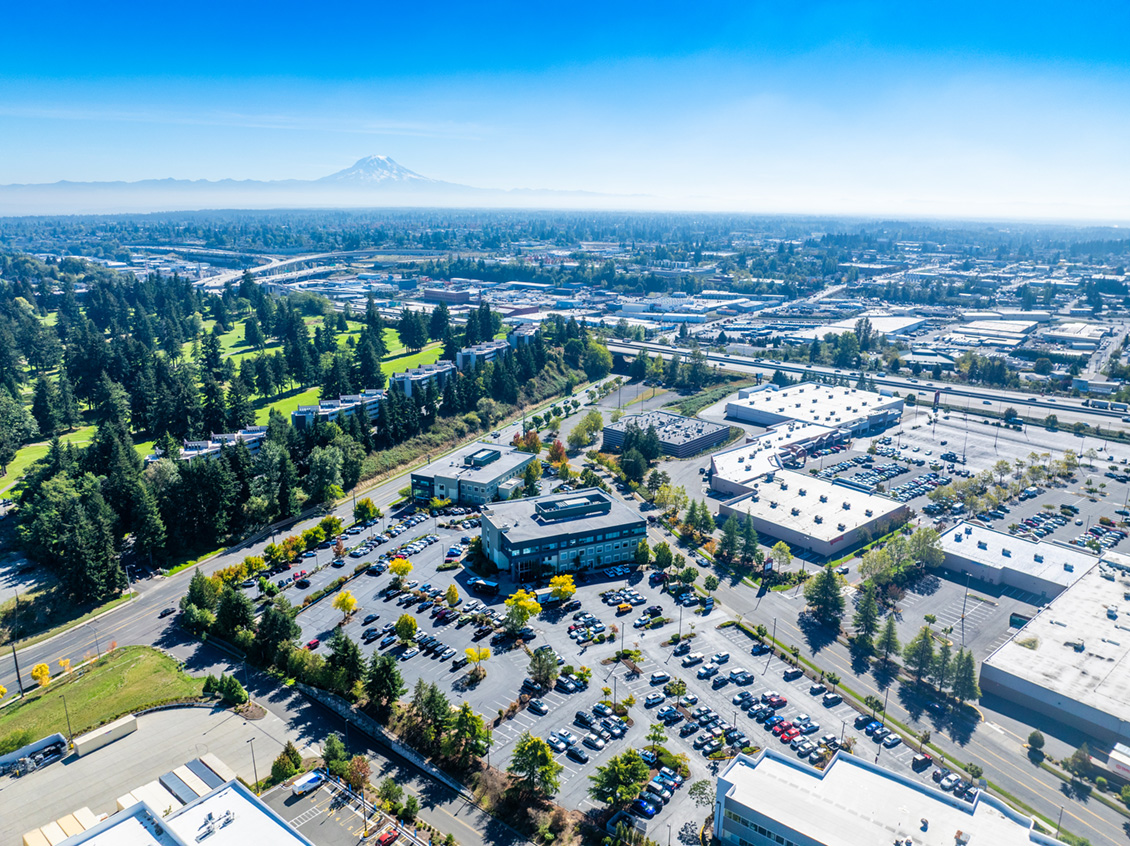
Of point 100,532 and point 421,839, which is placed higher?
point 100,532

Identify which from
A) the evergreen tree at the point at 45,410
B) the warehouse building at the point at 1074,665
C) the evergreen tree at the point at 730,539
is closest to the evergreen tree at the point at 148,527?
the evergreen tree at the point at 45,410

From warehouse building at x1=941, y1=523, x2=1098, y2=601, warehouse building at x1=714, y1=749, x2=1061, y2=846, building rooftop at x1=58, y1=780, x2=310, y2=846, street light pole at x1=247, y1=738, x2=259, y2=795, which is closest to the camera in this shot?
building rooftop at x1=58, y1=780, x2=310, y2=846

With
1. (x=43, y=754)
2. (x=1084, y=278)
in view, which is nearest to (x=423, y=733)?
(x=43, y=754)

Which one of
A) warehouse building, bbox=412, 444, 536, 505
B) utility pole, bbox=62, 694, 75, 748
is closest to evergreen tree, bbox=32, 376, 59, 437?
warehouse building, bbox=412, 444, 536, 505

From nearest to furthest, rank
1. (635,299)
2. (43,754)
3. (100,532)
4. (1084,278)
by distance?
(43,754)
(100,532)
(635,299)
(1084,278)

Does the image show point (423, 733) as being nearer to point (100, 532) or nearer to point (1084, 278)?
point (100, 532)

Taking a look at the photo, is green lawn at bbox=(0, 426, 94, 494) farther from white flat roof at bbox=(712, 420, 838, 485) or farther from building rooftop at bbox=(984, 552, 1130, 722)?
building rooftop at bbox=(984, 552, 1130, 722)

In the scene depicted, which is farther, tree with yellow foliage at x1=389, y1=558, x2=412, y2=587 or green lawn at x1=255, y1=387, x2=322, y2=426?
green lawn at x1=255, y1=387, x2=322, y2=426
